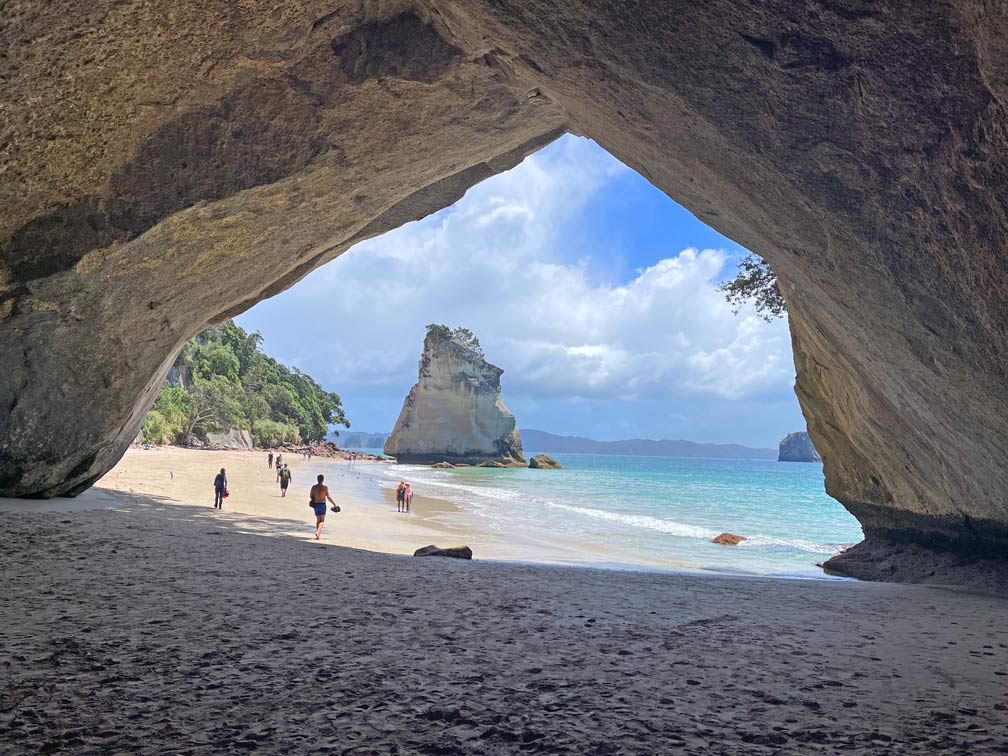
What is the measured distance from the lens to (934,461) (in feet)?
27.0

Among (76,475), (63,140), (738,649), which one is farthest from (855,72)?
(76,475)

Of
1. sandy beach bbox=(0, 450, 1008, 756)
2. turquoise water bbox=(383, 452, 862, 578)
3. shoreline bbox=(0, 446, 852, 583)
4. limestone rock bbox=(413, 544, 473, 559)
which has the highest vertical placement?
sandy beach bbox=(0, 450, 1008, 756)

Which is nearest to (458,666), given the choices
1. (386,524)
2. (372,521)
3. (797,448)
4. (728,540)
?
(386,524)

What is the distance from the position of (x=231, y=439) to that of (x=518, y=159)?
6136 cm

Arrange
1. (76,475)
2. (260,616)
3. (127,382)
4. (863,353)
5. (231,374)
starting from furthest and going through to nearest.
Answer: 1. (231,374)
2. (76,475)
3. (127,382)
4. (863,353)
5. (260,616)

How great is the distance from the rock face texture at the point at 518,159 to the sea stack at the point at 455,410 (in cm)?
6849

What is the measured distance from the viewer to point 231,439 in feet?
214

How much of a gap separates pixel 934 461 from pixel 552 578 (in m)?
5.28

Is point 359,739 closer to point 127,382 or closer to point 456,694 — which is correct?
point 456,694

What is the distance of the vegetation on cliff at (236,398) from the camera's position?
58062 millimetres

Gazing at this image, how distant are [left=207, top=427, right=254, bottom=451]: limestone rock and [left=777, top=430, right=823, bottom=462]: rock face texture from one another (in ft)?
498

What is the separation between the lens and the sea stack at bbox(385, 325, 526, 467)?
80.8 metres

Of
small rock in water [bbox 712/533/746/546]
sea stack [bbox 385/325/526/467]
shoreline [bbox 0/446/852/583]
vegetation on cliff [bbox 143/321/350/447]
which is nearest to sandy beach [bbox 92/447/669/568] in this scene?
shoreline [bbox 0/446/852/583]

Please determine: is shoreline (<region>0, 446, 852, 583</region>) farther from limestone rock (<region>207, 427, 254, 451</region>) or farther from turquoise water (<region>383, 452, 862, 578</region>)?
limestone rock (<region>207, 427, 254, 451</region>)
